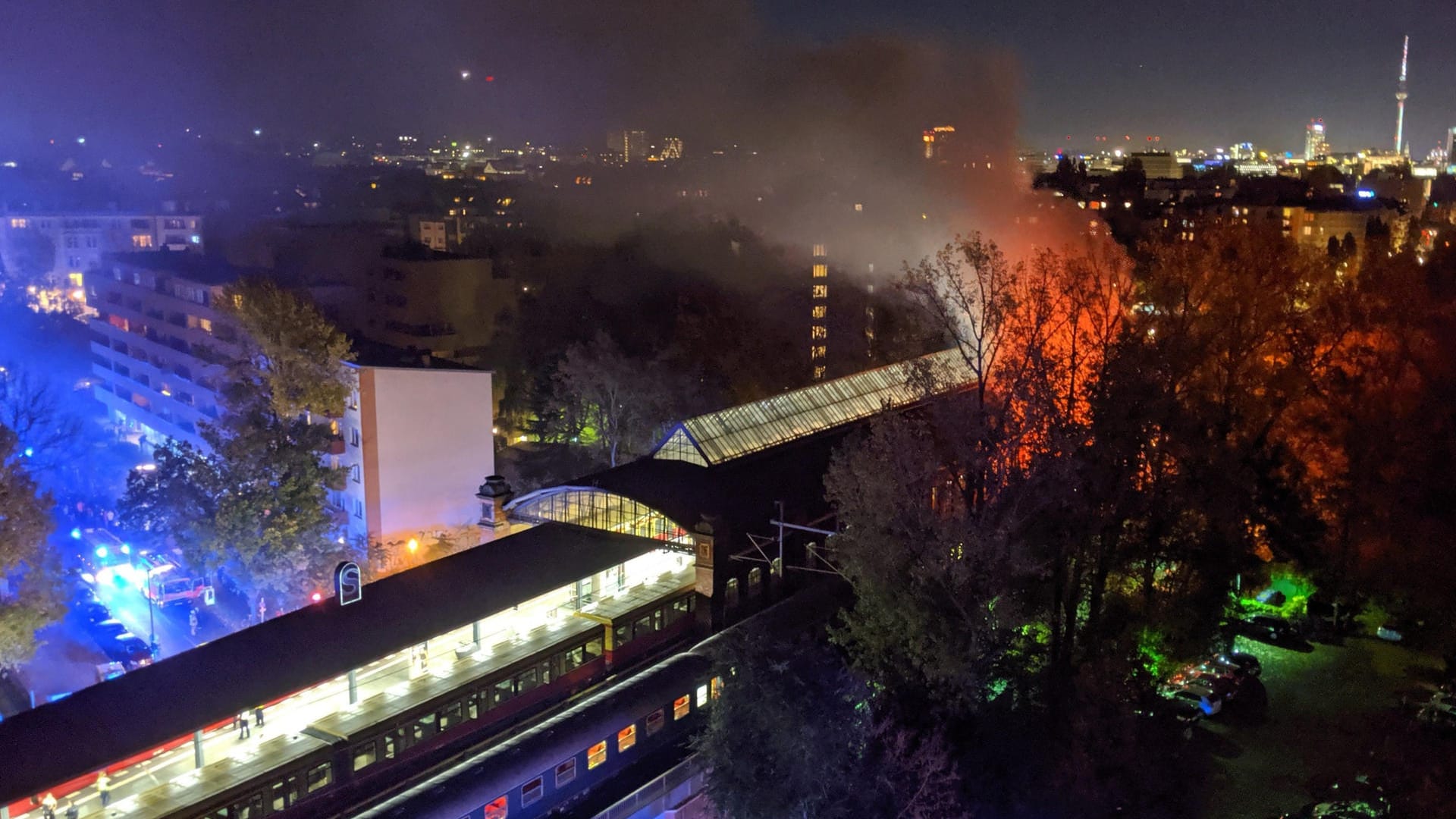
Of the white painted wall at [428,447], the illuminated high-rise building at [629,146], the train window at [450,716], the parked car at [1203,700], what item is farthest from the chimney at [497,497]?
the illuminated high-rise building at [629,146]

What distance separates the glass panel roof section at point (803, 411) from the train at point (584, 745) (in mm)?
3334

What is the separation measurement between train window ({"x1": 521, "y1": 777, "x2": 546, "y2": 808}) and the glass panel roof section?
20.9 ft

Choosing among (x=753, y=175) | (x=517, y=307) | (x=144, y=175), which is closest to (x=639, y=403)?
(x=517, y=307)

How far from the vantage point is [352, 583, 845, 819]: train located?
35.4 ft

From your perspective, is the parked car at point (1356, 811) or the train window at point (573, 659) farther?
the train window at point (573, 659)

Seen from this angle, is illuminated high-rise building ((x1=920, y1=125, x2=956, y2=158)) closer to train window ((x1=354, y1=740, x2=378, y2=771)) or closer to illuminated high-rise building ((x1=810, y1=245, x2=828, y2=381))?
illuminated high-rise building ((x1=810, y1=245, x2=828, y2=381))

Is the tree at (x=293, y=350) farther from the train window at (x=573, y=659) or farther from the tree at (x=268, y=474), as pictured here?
the train window at (x=573, y=659)

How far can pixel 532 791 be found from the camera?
11.6 m

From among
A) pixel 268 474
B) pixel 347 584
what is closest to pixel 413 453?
pixel 268 474

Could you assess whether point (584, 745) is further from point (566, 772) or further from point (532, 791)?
point (532, 791)

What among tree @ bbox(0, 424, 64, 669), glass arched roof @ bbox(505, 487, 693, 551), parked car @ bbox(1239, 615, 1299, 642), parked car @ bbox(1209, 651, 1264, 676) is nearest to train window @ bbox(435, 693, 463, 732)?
glass arched roof @ bbox(505, 487, 693, 551)

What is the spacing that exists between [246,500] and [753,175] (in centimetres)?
2813

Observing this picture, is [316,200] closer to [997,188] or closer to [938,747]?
[997,188]

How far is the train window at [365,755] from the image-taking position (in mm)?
10953
